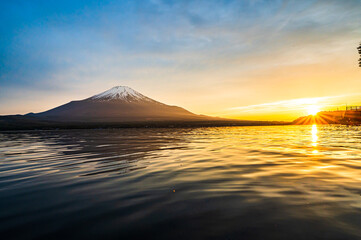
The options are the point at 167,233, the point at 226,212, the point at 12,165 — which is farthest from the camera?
the point at 12,165

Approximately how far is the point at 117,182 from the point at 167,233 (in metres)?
3.68

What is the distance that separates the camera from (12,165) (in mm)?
10125

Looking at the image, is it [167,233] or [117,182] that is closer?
[167,233]

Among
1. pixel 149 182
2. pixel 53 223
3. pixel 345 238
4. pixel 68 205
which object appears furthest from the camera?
pixel 149 182

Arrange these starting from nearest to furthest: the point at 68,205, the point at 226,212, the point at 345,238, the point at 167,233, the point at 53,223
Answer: the point at 345,238 → the point at 167,233 → the point at 53,223 → the point at 226,212 → the point at 68,205

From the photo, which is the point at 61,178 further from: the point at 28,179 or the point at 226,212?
the point at 226,212

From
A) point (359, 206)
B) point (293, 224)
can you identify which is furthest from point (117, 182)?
point (359, 206)

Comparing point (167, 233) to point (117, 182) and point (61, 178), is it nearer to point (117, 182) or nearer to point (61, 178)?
point (117, 182)

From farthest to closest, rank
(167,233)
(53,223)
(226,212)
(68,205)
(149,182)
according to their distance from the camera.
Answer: (149,182) < (68,205) < (226,212) < (53,223) < (167,233)

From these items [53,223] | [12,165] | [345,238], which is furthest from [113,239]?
[12,165]

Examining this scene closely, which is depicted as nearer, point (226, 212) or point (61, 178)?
point (226, 212)

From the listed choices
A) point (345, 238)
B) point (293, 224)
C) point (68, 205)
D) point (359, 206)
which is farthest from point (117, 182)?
point (359, 206)

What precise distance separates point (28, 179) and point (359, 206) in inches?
389

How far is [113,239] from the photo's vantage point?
11.2 feet
